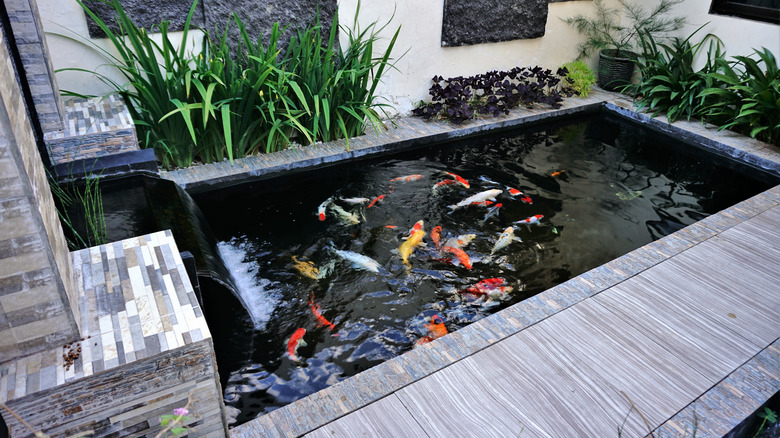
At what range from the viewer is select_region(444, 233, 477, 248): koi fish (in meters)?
3.00

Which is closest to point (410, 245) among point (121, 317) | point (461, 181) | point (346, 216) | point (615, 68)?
point (346, 216)

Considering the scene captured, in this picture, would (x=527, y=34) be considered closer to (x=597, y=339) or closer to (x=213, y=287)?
(x=597, y=339)

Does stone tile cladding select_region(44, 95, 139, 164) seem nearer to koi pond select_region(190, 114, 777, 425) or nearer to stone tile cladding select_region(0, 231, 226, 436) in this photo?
koi pond select_region(190, 114, 777, 425)

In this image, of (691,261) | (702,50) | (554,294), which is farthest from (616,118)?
(554,294)

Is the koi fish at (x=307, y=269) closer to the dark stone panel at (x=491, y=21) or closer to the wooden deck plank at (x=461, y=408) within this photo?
the wooden deck plank at (x=461, y=408)

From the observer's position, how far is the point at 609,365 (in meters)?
2.02

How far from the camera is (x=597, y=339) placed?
215cm

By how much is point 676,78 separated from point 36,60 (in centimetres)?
510

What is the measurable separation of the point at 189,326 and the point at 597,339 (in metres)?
1.63

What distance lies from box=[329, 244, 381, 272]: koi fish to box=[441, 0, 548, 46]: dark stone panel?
2.60 m

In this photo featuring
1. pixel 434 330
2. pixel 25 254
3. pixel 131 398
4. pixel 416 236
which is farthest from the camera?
pixel 416 236

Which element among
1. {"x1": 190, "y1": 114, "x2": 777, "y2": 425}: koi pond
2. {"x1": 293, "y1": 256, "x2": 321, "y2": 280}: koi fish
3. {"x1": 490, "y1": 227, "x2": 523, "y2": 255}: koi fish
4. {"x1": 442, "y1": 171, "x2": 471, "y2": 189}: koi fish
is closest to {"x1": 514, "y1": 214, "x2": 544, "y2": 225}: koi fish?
{"x1": 190, "y1": 114, "x2": 777, "y2": 425}: koi pond

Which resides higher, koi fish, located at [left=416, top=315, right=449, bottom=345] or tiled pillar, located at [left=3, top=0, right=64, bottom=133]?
tiled pillar, located at [left=3, top=0, right=64, bottom=133]

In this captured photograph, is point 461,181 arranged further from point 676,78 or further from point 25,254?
point 25,254
